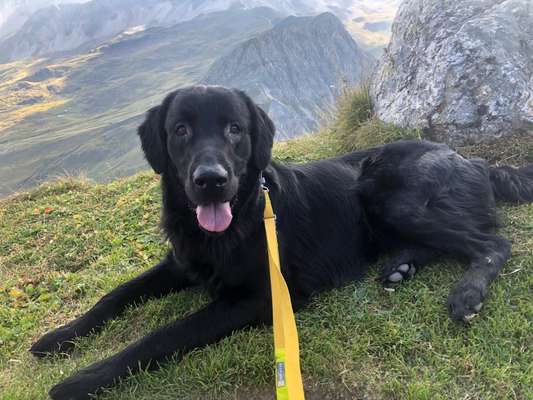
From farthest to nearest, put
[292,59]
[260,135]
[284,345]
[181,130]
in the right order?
1. [292,59]
2. [260,135]
3. [181,130]
4. [284,345]

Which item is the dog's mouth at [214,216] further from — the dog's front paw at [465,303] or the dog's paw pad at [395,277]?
the dog's front paw at [465,303]

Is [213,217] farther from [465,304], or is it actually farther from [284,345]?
[465,304]

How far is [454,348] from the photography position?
2.59 m

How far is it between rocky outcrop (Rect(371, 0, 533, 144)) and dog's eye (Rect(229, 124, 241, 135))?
344 cm

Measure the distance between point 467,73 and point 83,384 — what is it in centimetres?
524

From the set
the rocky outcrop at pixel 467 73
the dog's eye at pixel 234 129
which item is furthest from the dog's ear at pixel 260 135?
the rocky outcrop at pixel 467 73

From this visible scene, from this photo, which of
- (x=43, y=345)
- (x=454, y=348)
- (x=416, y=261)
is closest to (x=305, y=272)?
(x=416, y=261)

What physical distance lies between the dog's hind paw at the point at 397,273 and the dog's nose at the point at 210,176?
149 centimetres

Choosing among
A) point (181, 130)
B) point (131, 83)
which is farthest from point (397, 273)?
point (131, 83)

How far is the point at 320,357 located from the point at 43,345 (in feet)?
6.22

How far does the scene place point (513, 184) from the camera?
4121mm

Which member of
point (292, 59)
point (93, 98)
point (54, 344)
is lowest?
point (93, 98)

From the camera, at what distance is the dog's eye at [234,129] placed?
304 cm

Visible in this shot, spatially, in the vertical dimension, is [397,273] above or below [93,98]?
above
